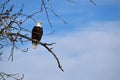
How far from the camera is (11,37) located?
3229mm

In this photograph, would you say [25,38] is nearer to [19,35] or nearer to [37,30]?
[19,35]

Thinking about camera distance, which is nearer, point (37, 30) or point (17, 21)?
point (17, 21)

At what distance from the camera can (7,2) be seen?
12.6ft

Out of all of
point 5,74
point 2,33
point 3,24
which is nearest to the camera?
point 2,33

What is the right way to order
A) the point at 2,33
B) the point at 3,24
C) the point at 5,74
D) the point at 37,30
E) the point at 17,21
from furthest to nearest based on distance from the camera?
the point at 37,30 < the point at 5,74 < the point at 17,21 < the point at 3,24 < the point at 2,33

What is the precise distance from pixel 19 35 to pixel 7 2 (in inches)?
26.7

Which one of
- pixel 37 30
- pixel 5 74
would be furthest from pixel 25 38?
pixel 37 30

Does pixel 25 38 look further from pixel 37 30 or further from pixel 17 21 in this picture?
pixel 37 30

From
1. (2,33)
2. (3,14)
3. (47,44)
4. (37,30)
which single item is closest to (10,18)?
(3,14)

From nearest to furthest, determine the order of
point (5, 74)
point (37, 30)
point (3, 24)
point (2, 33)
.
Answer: point (2, 33) < point (3, 24) < point (5, 74) < point (37, 30)

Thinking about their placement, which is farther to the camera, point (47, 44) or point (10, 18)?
point (47, 44)

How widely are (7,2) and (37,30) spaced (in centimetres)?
699

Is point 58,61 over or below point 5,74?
over

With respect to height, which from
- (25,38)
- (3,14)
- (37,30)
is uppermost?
(3,14)
